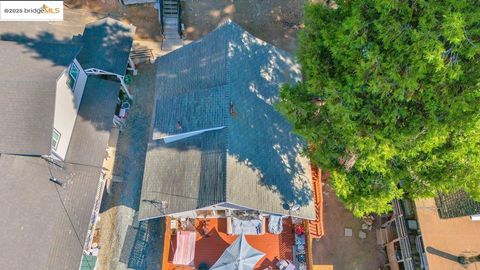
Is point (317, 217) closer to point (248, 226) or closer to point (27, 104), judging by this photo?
point (248, 226)

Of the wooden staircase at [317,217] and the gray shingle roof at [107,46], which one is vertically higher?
the gray shingle roof at [107,46]

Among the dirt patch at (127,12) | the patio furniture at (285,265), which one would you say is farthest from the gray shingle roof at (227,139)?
the dirt patch at (127,12)

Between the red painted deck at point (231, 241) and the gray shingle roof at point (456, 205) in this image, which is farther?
the red painted deck at point (231, 241)

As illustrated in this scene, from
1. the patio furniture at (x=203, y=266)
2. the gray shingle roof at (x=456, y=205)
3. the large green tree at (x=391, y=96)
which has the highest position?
the large green tree at (x=391, y=96)

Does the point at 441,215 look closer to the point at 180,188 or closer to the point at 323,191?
the point at 323,191

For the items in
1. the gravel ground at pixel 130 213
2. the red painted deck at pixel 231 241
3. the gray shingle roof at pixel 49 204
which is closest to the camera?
the gray shingle roof at pixel 49 204

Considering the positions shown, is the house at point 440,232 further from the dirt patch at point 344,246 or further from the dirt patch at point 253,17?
the dirt patch at point 253,17
